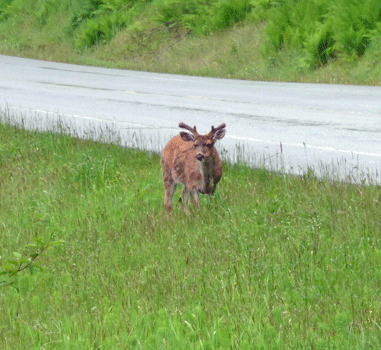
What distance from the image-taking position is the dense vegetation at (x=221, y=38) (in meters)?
18.5

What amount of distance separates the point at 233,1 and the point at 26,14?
18652mm

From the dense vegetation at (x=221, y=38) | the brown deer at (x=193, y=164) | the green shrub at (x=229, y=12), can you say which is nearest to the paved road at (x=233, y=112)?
the dense vegetation at (x=221, y=38)

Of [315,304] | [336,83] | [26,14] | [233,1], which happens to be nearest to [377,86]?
[336,83]

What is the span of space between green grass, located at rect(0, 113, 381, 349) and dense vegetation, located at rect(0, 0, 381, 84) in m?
11.9

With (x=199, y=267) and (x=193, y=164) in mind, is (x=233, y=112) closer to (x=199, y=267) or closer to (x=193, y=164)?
(x=193, y=164)

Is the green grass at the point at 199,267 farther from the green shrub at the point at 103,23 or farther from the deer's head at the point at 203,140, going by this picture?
the green shrub at the point at 103,23

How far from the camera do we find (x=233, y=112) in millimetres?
13617

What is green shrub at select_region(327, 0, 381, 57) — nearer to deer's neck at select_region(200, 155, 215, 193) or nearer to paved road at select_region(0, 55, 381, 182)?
paved road at select_region(0, 55, 381, 182)

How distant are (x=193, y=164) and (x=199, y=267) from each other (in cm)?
134

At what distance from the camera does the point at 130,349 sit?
3.68m

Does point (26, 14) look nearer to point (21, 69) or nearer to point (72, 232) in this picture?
point (21, 69)

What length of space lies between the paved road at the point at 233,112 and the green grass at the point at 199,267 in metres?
1.42

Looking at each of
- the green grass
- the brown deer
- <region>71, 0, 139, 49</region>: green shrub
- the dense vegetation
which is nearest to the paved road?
the green grass

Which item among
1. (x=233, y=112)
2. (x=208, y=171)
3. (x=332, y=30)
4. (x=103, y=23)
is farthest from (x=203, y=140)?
(x=103, y=23)
